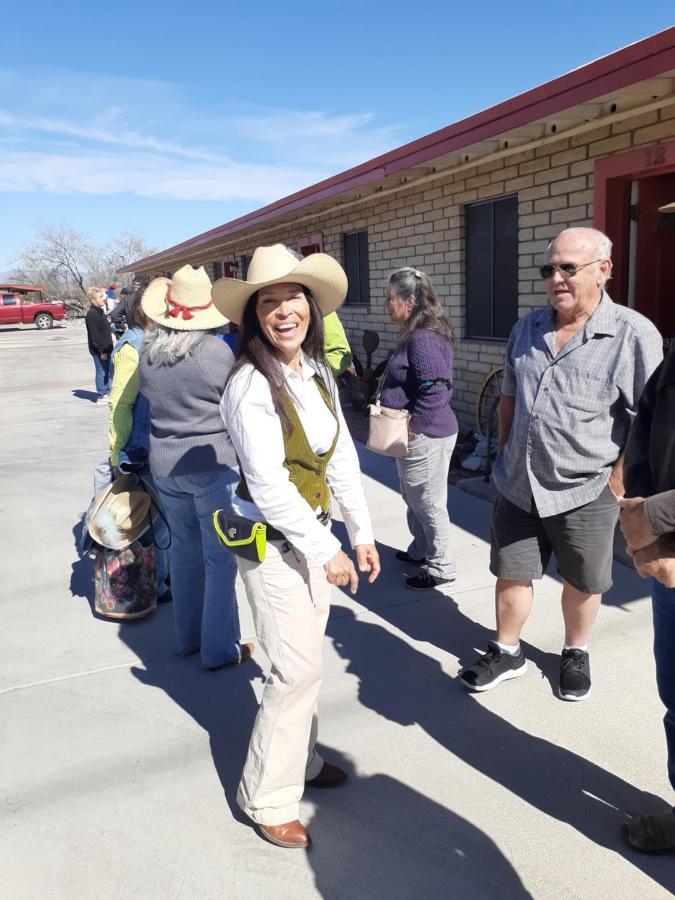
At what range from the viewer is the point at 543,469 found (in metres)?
2.72

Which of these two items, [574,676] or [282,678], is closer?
[282,678]

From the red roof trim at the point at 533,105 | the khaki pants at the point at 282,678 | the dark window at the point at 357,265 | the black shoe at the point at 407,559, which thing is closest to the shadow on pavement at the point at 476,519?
the black shoe at the point at 407,559

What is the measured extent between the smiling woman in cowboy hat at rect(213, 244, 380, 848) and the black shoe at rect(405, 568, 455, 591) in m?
1.82

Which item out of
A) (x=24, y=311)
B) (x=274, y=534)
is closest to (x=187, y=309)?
(x=274, y=534)

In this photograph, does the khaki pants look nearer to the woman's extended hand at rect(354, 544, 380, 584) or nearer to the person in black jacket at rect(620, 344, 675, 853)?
the woman's extended hand at rect(354, 544, 380, 584)

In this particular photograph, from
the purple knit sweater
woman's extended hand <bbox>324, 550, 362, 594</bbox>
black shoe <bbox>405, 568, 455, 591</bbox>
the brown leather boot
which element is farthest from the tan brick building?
the brown leather boot

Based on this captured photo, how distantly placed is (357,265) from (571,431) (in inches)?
323

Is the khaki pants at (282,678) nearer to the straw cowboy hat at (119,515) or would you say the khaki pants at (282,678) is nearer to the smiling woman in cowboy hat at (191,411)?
the smiling woman in cowboy hat at (191,411)

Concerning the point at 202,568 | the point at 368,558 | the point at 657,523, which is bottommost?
the point at 202,568

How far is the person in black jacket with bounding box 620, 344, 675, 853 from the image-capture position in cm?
177

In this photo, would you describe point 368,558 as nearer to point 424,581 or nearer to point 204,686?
point 204,686

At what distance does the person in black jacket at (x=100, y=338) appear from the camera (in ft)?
37.7

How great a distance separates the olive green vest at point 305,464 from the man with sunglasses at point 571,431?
34.7 inches

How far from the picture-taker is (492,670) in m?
3.08
